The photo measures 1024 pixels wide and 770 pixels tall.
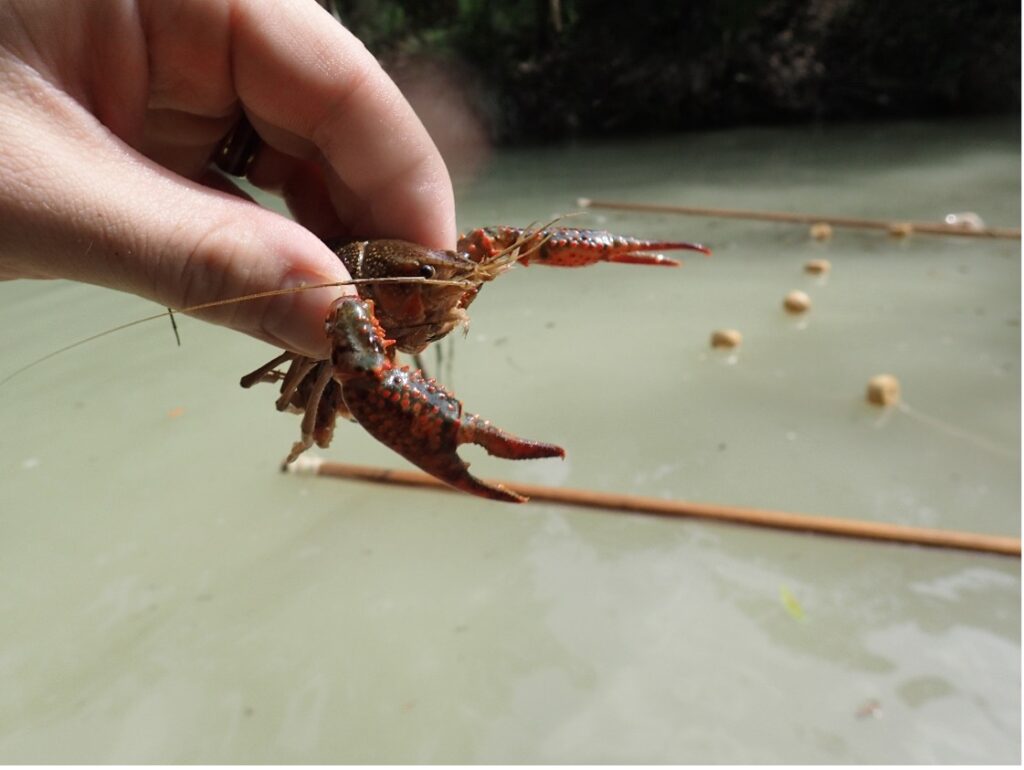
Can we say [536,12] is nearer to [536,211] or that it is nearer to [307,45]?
[536,211]

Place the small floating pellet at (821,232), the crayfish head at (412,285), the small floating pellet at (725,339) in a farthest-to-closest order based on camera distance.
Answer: the small floating pellet at (821,232)
the small floating pellet at (725,339)
the crayfish head at (412,285)

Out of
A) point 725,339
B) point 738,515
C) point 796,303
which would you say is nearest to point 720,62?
point 796,303

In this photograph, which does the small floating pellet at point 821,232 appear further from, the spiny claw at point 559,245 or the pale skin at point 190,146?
the pale skin at point 190,146

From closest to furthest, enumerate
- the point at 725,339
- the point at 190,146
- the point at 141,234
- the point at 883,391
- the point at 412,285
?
the point at 141,234, the point at 412,285, the point at 190,146, the point at 883,391, the point at 725,339

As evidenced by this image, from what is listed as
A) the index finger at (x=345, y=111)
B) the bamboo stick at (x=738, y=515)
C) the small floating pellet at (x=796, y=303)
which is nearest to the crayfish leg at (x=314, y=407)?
the index finger at (x=345, y=111)

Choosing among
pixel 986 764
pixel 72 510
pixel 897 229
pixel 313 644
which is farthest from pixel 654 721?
pixel 897 229

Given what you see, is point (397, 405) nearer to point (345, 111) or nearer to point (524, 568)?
point (345, 111)

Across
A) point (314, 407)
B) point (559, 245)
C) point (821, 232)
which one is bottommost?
point (821, 232)
